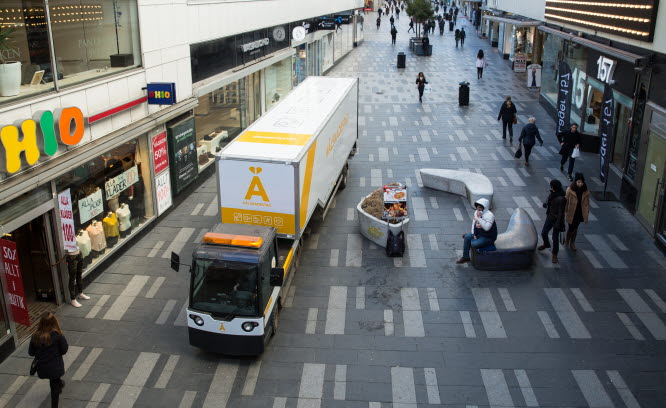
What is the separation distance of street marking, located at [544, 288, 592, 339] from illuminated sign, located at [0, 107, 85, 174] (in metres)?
9.31

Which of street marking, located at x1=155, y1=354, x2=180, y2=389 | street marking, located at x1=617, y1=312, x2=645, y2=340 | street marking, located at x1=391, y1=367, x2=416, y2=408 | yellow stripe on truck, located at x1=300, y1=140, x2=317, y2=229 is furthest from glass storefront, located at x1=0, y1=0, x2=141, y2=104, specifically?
street marking, located at x1=617, y1=312, x2=645, y2=340

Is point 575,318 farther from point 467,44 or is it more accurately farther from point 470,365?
point 467,44

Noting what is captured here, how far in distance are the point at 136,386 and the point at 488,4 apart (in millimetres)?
49798

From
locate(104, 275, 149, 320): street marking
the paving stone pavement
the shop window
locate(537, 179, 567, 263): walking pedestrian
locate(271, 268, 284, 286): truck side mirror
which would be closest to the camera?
the paving stone pavement

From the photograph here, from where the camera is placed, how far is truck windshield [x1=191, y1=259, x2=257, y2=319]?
31.0 ft

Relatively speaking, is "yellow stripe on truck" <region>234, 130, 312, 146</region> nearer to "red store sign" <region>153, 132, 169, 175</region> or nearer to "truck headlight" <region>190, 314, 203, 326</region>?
"red store sign" <region>153, 132, 169, 175</region>

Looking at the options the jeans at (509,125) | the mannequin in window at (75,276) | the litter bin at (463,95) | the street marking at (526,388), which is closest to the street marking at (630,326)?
the street marking at (526,388)

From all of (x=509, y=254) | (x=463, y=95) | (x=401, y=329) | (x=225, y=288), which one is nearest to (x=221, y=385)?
(x=225, y=288)

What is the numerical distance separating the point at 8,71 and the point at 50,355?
456cm

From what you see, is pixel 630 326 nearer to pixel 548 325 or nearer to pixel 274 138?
pixel 548 325

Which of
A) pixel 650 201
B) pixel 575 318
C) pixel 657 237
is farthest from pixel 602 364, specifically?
pixel 650 201

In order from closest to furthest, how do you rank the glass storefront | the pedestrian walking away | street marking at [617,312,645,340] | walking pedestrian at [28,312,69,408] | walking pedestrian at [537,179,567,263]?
walking pedestrian at [28,312,69,408]
the glass storefront
street marking at [617,312,645,340]
walking pedestrian at [537,179,567,263]
the pedestrian walking away

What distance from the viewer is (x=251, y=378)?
367 inches

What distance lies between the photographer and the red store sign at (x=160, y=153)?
1479 centimetres
